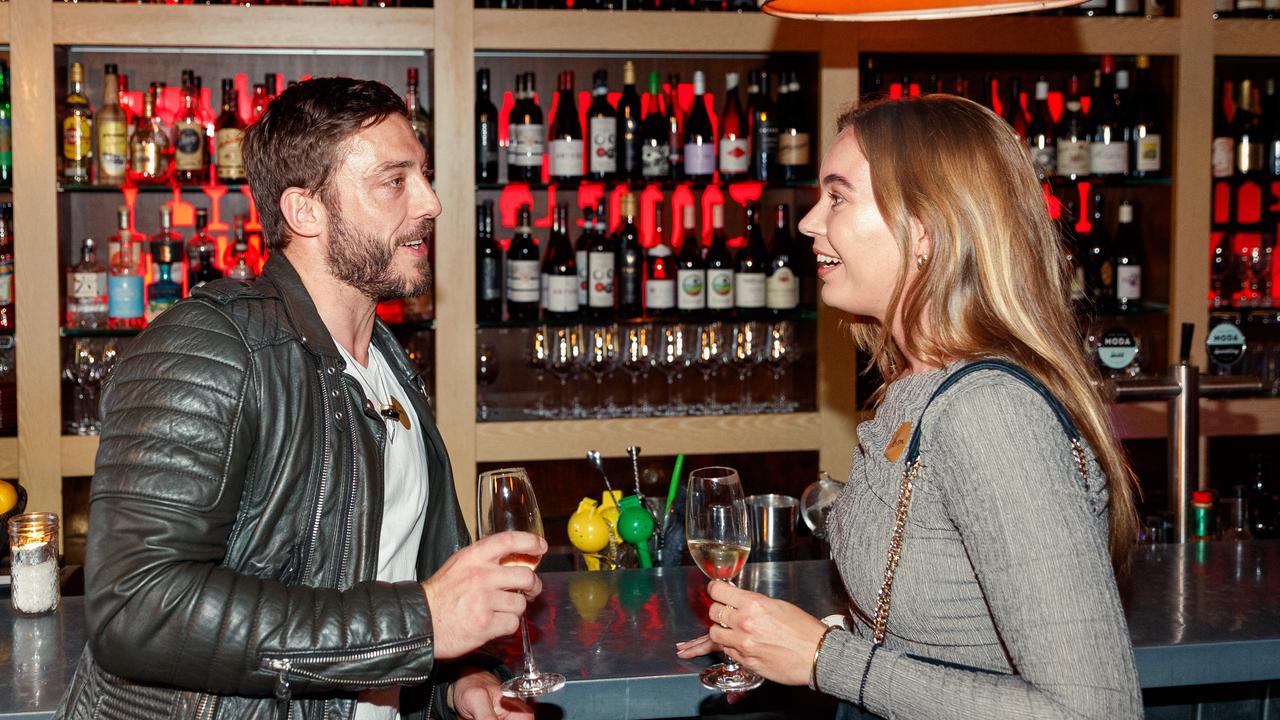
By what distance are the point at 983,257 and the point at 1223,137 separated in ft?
9.65

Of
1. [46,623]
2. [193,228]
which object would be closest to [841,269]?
[46,623]

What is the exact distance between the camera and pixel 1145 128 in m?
3.64

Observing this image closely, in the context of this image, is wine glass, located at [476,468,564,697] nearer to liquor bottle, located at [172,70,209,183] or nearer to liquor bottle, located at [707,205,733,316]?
liquor bottle, located at [707,205,733,316]

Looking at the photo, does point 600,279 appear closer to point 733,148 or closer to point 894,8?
point 733,148

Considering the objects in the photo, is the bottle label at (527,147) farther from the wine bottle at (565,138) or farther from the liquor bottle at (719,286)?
the liquor bottle at (719,286)

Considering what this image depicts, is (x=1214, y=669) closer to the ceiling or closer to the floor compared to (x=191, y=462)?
closer to the floor

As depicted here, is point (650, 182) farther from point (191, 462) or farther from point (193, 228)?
point (191, 462)

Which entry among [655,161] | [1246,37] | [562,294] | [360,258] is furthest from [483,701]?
[1246,37]

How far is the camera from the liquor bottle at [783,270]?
11.5 ft

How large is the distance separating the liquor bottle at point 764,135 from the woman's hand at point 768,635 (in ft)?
7.64

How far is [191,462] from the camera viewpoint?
1264mm

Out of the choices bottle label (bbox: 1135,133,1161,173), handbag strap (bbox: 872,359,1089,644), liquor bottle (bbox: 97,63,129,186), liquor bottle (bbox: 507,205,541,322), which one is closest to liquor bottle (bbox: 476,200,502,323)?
liquor bottle (bbox: 507,205,541,322)

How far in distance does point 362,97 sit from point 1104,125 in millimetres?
2819

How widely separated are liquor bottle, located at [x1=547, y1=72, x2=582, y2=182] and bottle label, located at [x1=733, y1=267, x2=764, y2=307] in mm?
548
